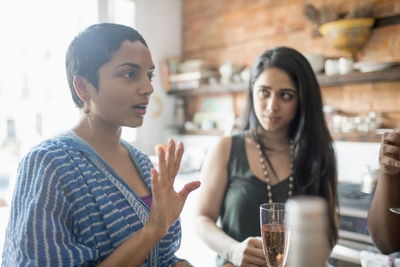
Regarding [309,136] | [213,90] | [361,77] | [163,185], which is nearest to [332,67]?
[361,77]

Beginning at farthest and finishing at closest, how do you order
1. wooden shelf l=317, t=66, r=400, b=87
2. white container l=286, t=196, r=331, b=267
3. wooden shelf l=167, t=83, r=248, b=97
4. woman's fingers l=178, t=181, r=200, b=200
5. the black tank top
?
wooden shelf l=167, t=83, r=248, b=97, wooden shelf l=317, t=66, r=400, b=87, the black tank top, woman's fingers l=178, t=181, r=200, b=200, white container l=286, t=196, r=331, b=267

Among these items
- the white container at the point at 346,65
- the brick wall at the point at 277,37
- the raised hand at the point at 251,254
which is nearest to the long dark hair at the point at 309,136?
the raised hand at the point at 251,254

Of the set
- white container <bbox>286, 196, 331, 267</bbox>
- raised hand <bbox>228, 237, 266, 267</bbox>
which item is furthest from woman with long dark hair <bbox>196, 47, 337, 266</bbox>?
white container <bbox>286, 196, 331, 267</bbox>

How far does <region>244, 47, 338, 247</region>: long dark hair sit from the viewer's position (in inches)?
51.1

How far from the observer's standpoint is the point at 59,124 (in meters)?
2.96

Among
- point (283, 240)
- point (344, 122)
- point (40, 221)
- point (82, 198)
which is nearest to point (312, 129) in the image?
point (283, 240)

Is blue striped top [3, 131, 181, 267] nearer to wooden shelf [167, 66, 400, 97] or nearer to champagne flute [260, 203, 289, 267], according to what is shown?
champagne flute [260, 203, 289, 267]

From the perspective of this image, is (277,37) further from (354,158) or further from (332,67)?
(354,158)

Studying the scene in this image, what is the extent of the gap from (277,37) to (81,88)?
249 centimetres

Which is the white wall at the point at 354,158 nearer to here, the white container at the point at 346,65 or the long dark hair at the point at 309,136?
the white container at the point at 346,65

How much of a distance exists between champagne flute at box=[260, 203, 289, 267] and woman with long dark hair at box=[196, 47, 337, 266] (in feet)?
1.61

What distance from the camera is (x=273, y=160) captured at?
1368mm

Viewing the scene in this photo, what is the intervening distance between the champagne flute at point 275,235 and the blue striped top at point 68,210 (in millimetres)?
349

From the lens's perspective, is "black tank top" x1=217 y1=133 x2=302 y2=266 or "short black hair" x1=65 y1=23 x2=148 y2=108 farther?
"black tank top" x1=217 y1=133 x2=302 y2=266
